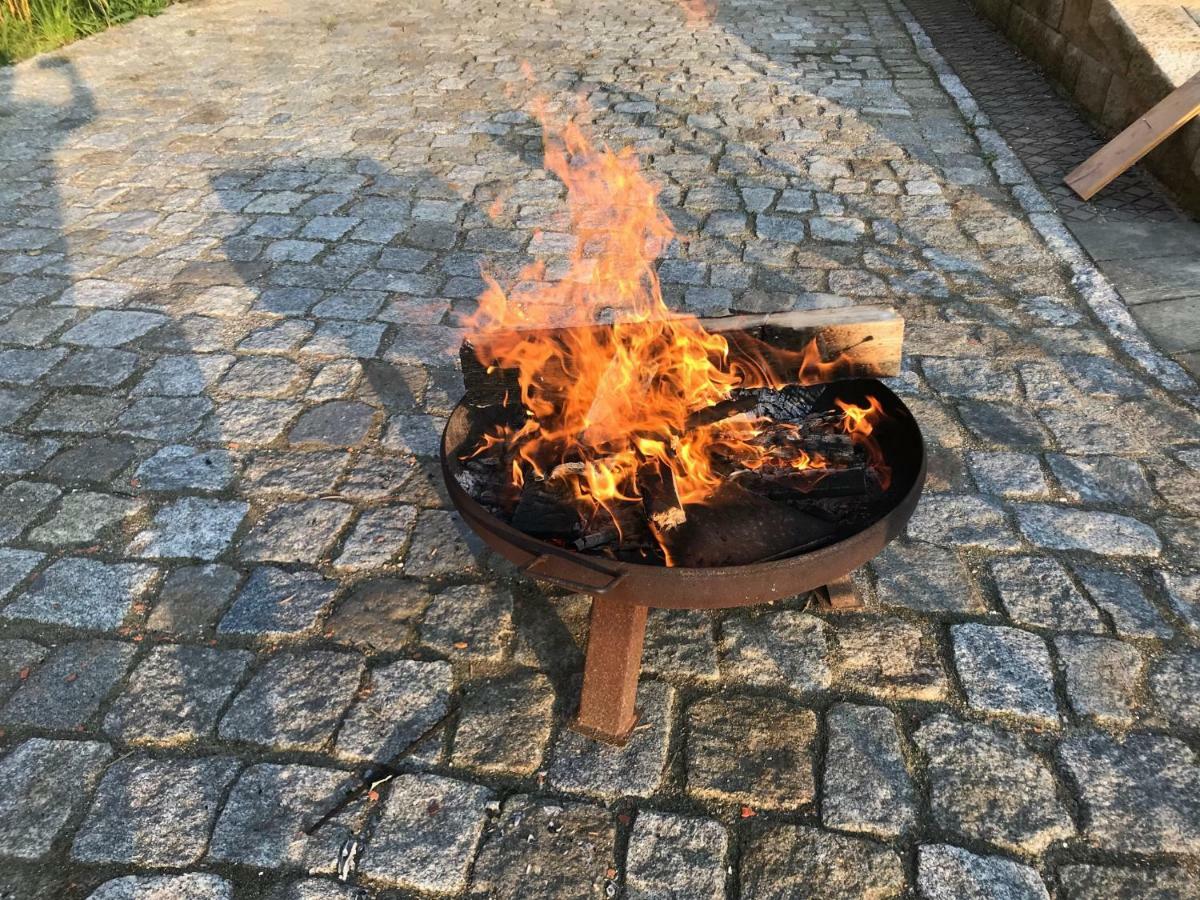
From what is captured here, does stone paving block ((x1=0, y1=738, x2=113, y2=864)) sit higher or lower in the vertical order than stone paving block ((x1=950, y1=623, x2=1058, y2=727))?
higher

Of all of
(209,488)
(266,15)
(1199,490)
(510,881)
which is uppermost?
(266,15)

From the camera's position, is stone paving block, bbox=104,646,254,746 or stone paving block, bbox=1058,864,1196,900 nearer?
stone paving block, bbox=1058,864,1196,900

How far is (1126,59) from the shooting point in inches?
275

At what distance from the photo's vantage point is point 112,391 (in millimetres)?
4555

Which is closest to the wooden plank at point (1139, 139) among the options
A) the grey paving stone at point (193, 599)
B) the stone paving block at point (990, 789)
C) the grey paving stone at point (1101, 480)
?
Result: the grey paving stone at point (1101, 480)

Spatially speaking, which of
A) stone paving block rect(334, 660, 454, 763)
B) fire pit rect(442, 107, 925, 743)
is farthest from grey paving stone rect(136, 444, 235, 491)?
fire pit rect(442, 107, 925, 743)

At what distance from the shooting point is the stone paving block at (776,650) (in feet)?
10.0

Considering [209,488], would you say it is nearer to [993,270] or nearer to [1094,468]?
[1094,468]

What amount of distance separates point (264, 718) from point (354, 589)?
2.10 feet

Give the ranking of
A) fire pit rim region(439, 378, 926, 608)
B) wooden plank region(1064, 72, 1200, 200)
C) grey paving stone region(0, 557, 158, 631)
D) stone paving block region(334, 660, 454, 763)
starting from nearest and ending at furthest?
fire pit rim region(439, 378, 926, 608)
stone paving block region(334, 660, 454, 763)
grey paving stone region(0, 557, 158, 631)
wooden plank region(1064, 72, 1200, 200)

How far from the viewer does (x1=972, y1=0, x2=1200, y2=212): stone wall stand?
6.30 m

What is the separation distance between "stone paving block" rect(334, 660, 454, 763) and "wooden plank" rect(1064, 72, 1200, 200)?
5.97 metres

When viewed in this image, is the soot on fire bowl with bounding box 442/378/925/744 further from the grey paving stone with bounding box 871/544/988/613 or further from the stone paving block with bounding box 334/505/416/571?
the stone paving block with bounding box 334/505/416/571

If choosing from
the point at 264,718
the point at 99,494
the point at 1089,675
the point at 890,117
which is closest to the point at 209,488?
the point at 99,494
